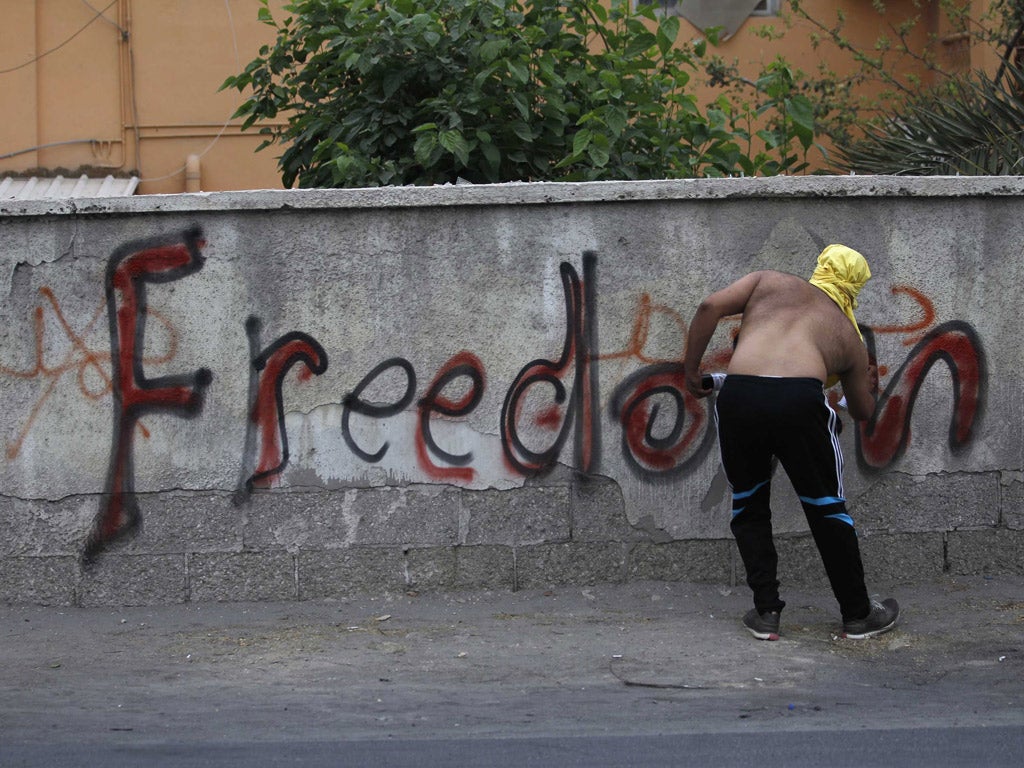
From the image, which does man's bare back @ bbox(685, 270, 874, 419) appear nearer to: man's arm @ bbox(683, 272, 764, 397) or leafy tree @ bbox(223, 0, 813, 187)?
man's arm @ bbox(683, 272, 764, 397)

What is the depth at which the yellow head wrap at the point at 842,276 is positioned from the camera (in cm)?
475

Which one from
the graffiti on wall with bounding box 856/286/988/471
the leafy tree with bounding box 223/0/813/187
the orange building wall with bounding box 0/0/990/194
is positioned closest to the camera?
the graffiti on wall with bounding box 856/286/988/471

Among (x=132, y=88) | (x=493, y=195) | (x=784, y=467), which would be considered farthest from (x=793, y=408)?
(x=132, y=88)

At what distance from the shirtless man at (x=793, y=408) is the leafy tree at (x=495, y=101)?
149cm

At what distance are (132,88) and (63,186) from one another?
105 centimetres

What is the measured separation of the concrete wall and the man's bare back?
20.7 inches

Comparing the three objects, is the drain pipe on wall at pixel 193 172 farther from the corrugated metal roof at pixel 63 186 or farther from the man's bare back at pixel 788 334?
the man's bare back at pixel 788 334

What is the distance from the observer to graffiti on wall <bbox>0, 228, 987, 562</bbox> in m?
5.13

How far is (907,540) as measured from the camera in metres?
5.38

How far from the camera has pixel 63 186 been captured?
34.5ft

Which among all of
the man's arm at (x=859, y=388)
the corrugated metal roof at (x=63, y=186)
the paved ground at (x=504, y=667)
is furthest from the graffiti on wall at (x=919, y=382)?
the corrugated metal roof at (x=63, y=186)

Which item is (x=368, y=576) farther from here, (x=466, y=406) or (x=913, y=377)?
(x=913, y=377)

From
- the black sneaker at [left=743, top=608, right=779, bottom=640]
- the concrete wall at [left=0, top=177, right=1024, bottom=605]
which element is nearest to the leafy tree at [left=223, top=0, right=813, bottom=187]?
the concrete wall at [left=0, top=177, right=1024, bottom=605]

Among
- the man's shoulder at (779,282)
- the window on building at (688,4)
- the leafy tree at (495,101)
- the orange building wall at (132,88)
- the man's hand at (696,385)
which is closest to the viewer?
the man's shoulder at (779,282)
